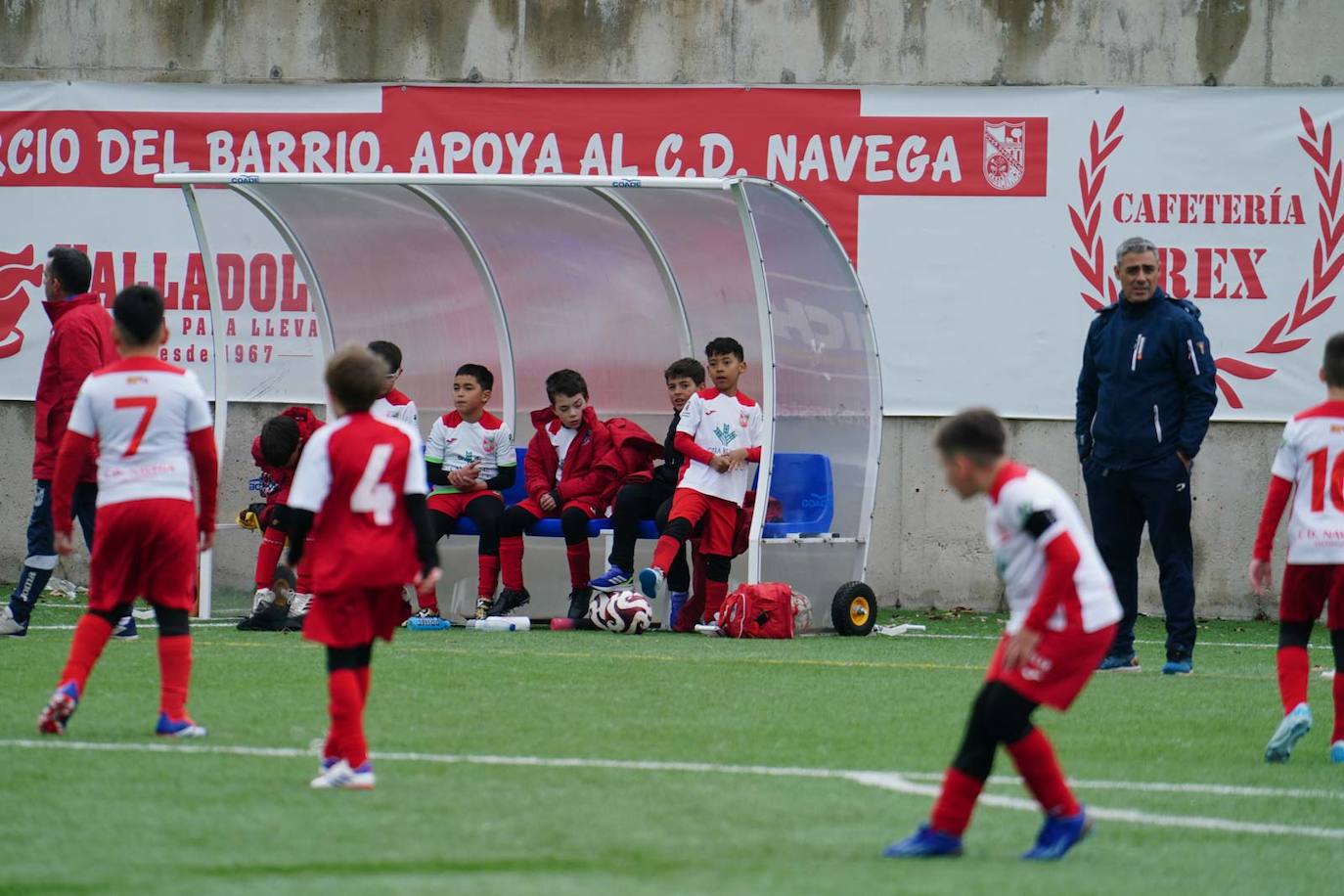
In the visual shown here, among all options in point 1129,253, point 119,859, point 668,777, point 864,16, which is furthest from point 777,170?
point 119,859

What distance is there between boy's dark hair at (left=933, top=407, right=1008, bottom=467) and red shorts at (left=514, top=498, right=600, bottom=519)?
7843 mm

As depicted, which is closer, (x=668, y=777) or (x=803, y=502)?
(x=668, y=777)

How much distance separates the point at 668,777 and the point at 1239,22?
10.4 metres

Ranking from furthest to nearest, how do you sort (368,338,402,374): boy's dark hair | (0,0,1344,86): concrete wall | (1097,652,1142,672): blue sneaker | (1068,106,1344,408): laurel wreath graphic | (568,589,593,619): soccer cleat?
(0,0,1344,86): concrete wall
(1068,106,1344,408): laurel wreath graphic
(568,589,593,619): soccer cleat
(368,338,402,374): boy's dark hair
(1097,652,1142,672): blue sneaker

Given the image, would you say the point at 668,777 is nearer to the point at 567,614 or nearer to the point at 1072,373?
the point at 567,614

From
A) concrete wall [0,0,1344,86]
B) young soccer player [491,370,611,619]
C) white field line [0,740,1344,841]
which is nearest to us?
white field line [0,740,1344,841]

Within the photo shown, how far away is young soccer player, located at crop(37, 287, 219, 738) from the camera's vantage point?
→ 7.25 meters

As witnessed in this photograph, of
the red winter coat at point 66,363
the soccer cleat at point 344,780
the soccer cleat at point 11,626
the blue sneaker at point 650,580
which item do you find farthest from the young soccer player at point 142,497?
the blue sneaker at point 650,580

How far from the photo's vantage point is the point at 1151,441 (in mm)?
10453

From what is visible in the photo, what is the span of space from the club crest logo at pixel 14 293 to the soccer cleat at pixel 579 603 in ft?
18.8

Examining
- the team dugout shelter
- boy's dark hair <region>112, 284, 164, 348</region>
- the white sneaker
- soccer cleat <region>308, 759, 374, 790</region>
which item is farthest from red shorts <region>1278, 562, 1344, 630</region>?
the white sneaker

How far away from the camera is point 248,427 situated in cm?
1552

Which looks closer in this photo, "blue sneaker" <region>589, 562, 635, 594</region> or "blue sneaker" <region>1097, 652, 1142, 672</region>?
"blue sneaker" <region>1097, 652, 1142, 672</region>

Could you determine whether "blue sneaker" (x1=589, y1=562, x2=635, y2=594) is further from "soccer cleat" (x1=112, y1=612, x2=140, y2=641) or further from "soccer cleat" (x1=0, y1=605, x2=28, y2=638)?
"soccer cleat" (x1=0, y1=605, x2=28, y2=638)
